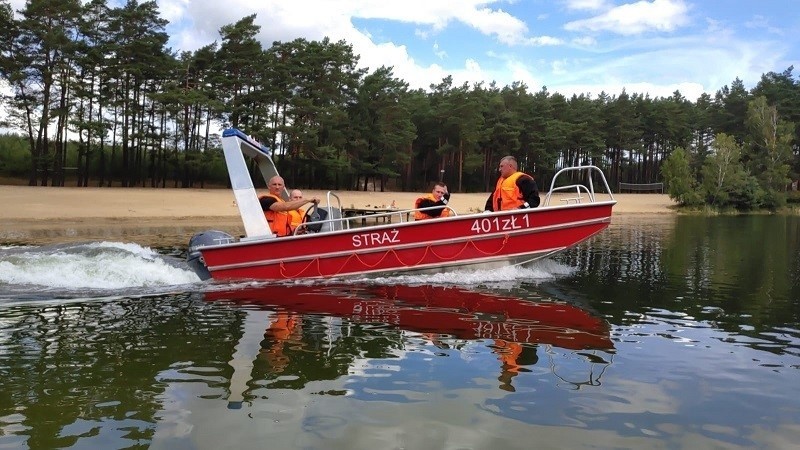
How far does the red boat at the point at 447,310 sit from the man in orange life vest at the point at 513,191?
1.95 meters

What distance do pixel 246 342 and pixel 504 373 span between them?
2761 mm

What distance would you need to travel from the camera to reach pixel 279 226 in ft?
37.0

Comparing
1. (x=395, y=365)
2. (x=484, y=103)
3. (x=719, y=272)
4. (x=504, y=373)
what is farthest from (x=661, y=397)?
(x=484, y=103)

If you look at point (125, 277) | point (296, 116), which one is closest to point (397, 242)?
point (125, 277)

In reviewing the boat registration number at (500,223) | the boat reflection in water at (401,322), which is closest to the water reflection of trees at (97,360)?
the boat reflection in water at (401,322)

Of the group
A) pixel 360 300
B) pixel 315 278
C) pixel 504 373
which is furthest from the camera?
pixel 315 278

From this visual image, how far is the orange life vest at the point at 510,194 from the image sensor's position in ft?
34.9

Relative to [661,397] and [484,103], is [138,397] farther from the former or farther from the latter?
[484,103]

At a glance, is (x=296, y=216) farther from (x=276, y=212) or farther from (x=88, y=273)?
(x=88, y=273)

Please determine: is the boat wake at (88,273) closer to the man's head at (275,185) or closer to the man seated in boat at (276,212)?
the man seated in boat at (276,212)

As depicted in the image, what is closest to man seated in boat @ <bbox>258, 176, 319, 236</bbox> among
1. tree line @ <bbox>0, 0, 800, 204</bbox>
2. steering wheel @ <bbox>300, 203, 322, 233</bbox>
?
steering wheel @ <bbox>300, 203, 322, 233</bbox>

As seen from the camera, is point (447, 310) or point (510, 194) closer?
point (447, 310)

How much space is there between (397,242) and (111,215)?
2169 centimetres

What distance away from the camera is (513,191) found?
1066 centimetres
